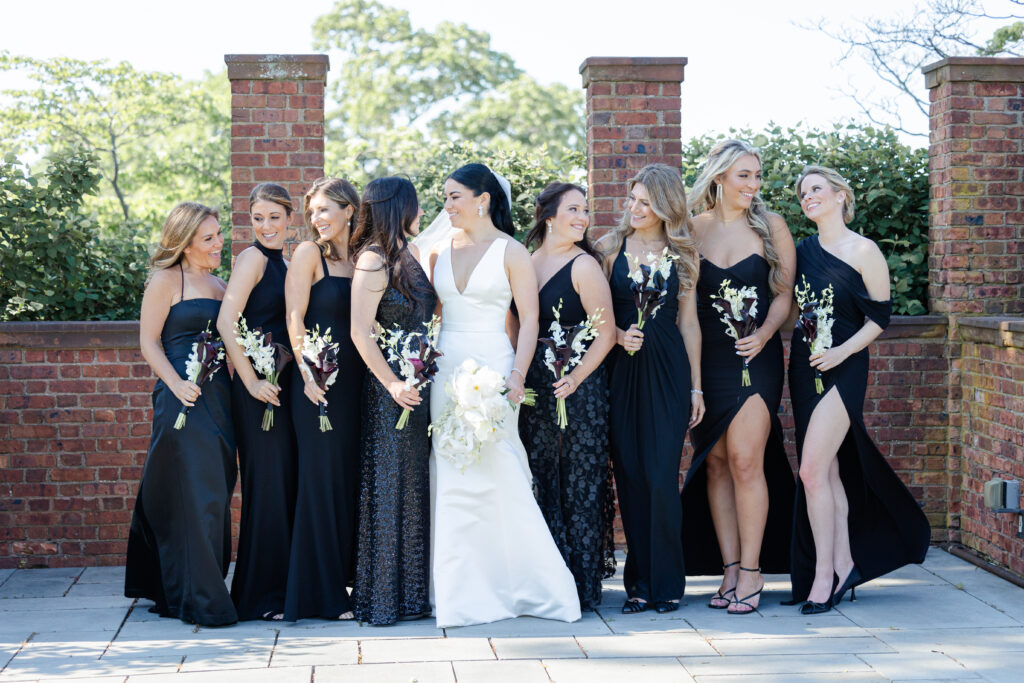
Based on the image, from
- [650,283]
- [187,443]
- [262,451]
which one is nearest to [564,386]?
[650,283]

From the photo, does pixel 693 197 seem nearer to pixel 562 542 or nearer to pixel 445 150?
pixel 562 542

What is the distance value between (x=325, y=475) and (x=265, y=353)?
0.67 meters

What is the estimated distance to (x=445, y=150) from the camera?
855 centimetres

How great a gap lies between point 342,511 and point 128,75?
62.6 ft

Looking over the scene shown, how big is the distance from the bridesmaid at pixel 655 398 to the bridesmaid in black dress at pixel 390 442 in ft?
3.29

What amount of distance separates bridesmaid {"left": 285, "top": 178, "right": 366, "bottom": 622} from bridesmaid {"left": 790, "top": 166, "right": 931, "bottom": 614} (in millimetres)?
2329

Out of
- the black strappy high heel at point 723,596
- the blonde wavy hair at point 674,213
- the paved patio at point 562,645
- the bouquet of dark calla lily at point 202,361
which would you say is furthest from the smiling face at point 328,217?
the black strappy high heel at point 723,596

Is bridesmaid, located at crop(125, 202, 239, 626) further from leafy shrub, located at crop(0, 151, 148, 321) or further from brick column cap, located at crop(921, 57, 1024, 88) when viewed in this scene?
brick column cap, located at crop(921, 57, 1024, 88)

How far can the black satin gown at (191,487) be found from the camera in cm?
532

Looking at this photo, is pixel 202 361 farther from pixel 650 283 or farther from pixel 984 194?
pixel 984 194

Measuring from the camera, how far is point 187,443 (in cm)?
533

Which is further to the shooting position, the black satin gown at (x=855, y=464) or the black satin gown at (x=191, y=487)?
the black satin gown at (x=855, y=464)

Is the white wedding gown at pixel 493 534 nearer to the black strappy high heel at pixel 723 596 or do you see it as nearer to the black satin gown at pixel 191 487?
the black strappy high heel at pixel 723 596

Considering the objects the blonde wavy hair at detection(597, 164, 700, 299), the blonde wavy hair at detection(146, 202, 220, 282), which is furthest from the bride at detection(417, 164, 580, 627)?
the blonde wavy hair at detection(146, 202, 220, 282)
